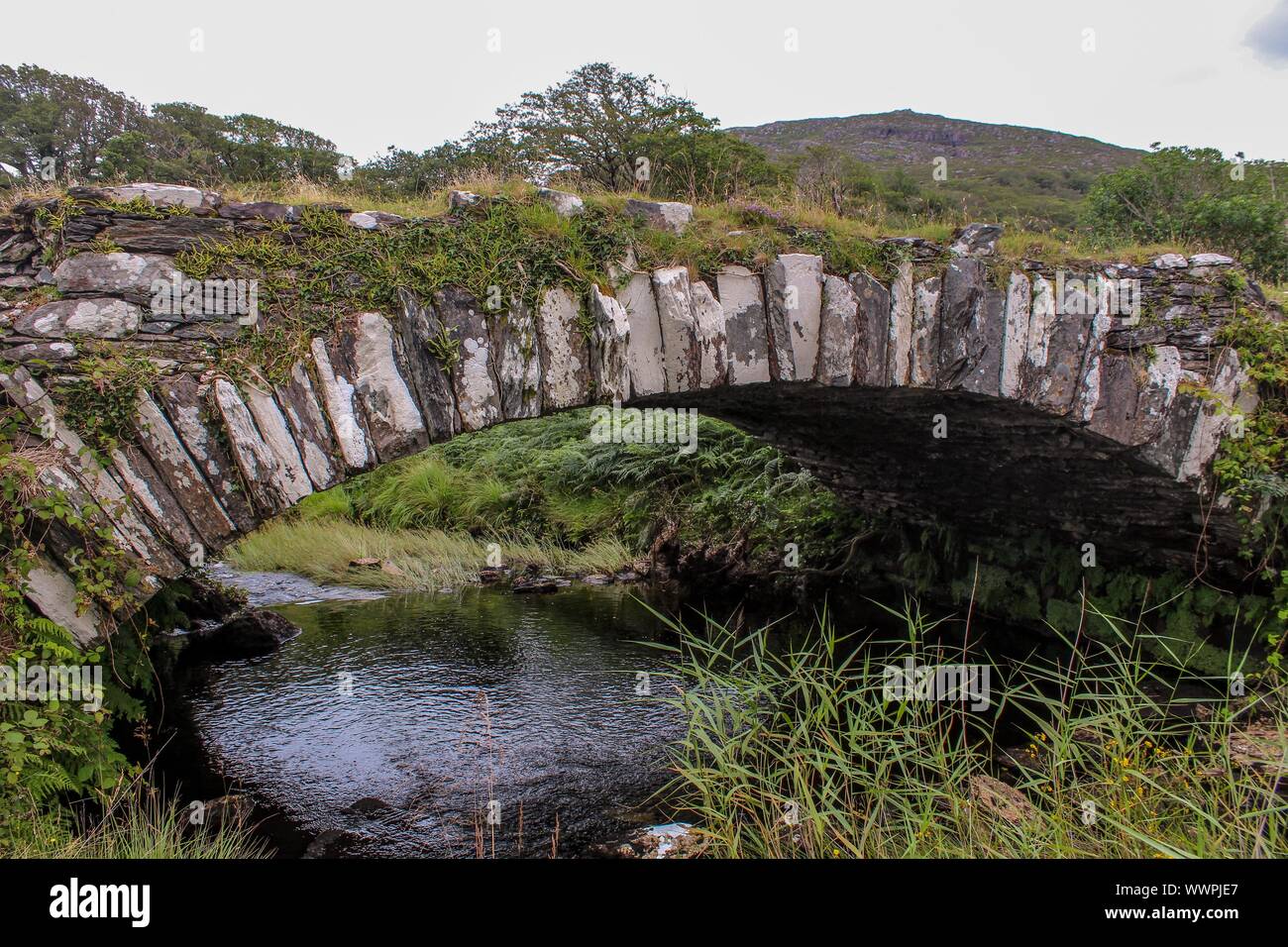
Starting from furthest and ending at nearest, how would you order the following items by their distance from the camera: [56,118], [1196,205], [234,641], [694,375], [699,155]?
[699,155] → [56,118] → [1196,205] → [234,641] → [694,375]

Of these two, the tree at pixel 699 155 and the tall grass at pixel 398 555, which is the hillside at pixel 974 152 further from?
the tall grass at pixel 398 555

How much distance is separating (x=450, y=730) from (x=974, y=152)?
30.4 m

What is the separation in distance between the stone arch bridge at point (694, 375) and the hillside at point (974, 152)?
14538 millimetres

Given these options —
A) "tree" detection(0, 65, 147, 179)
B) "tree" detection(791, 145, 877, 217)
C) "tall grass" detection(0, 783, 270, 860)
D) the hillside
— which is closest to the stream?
"tall grass" detection(0, 783, 270, 860)

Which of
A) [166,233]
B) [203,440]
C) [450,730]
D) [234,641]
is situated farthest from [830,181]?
[234,641]

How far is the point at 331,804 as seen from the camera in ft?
14.0

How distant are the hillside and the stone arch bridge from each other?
1454 centimetres

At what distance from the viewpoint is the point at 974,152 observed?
29281 mm

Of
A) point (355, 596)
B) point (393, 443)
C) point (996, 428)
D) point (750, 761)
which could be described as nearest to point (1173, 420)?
point (996, 428)

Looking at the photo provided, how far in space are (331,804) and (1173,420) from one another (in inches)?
202

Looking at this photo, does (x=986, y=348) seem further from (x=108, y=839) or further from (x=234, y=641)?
(x=234, y=641)

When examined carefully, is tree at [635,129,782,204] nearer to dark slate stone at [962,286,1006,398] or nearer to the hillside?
the hillside

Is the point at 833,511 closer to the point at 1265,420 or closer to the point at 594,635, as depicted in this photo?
the point at 594,635

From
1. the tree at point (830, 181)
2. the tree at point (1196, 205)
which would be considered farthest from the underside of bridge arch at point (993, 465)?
the tree at point (1196, 205)
